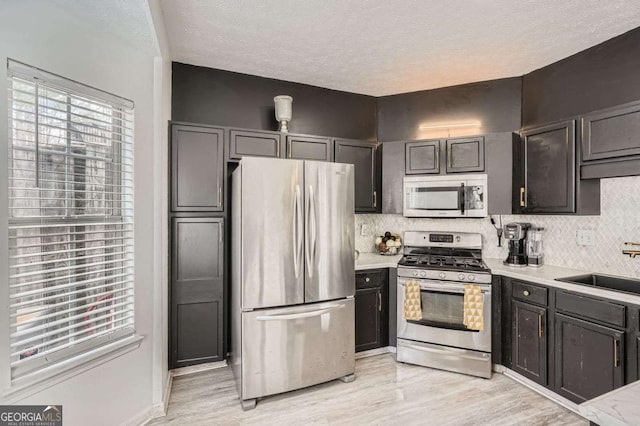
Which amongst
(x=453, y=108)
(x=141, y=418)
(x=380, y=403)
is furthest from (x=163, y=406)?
(x=453, y=108)

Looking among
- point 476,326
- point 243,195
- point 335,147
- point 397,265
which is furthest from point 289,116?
point 476,326

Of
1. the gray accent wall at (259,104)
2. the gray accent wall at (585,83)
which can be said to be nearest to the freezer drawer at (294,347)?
the gray accent wall at (259,104)

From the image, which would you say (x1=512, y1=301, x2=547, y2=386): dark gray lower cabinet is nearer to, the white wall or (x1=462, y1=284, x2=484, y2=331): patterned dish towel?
(x1=462, y1=284, x2=484, y2=331): patterned dish towel

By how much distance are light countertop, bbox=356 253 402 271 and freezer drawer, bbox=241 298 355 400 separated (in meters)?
0.50

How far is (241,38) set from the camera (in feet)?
8.49

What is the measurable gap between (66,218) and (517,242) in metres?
3.51

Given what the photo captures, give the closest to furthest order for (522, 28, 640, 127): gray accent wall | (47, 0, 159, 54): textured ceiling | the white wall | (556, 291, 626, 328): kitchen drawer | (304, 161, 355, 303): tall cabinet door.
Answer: the white wall, (47, 0, 159, 54): textured ceiling, (556, 291, 626, 328): kitchen drawer, (522, 28, 640, 127): gray accent wall, (304, 161, 355, 303): tall cabinet door

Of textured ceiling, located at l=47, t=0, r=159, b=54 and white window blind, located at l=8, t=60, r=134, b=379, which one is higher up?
textured ceiling, located at l=47, t=0, r=159, b=54

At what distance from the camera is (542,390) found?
2527 millimetres

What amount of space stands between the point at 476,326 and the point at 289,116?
2.56m

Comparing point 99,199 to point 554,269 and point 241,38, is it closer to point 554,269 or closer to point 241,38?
point 241,38

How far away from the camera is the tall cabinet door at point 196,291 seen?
108 inches

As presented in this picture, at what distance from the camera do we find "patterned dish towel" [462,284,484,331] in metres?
2.80

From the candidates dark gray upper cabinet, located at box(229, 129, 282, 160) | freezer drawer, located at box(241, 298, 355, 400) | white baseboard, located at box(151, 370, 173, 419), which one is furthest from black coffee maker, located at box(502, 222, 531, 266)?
white baseboard, located at box(151, 370, 173, 419)
